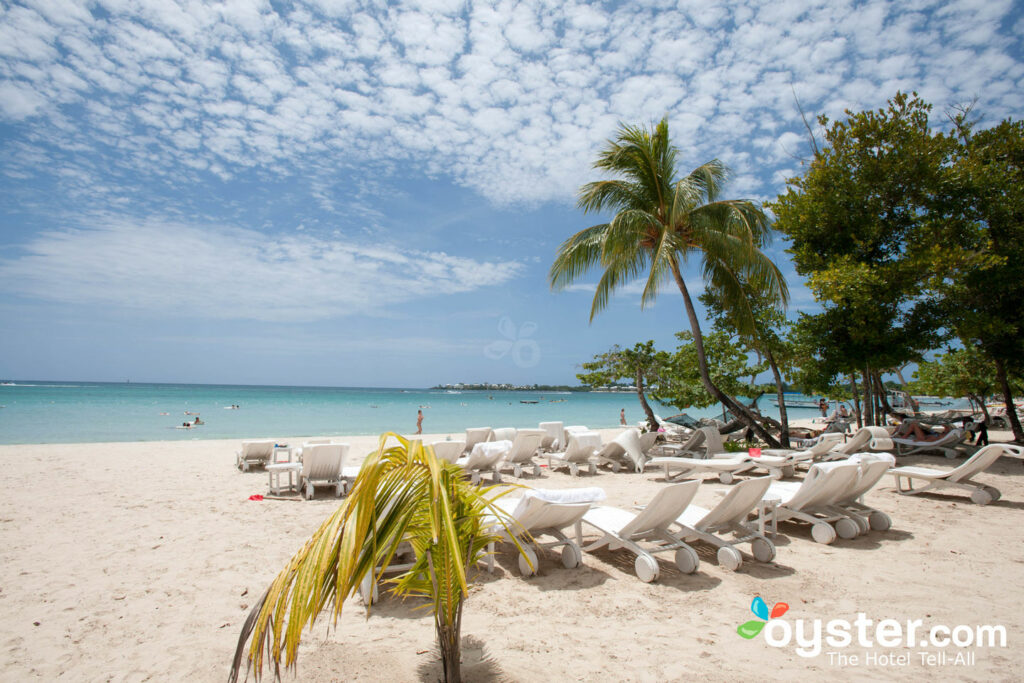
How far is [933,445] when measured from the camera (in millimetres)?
10086

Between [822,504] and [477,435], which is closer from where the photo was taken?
[822,504]

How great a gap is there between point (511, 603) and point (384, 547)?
208cm

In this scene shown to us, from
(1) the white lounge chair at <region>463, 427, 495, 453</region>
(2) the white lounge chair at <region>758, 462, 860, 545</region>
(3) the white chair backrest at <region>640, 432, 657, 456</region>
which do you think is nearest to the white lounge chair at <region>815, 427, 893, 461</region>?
(3) the white chair backrest at <region>640, 432, 657, 456</region>

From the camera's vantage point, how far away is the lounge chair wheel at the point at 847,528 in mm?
5051

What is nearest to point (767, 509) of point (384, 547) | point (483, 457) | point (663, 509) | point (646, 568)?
point (663, 509)

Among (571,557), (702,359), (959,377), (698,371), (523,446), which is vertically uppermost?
(702,359)

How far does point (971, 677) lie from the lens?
265 centimetres

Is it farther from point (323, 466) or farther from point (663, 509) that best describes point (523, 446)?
point (663, 509)

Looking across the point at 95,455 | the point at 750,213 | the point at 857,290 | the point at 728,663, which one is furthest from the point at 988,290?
the point at 95,455

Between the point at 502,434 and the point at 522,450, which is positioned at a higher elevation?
the point at 502,434

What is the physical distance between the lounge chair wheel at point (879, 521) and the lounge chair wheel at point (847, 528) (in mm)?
403

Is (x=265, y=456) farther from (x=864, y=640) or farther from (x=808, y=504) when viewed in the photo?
(x=864, y=640)

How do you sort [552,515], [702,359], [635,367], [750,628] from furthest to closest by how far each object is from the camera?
[635,367]
[702,359]
[552,515]
[750,628]

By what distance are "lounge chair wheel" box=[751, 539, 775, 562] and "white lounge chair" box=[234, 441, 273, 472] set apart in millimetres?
8510
